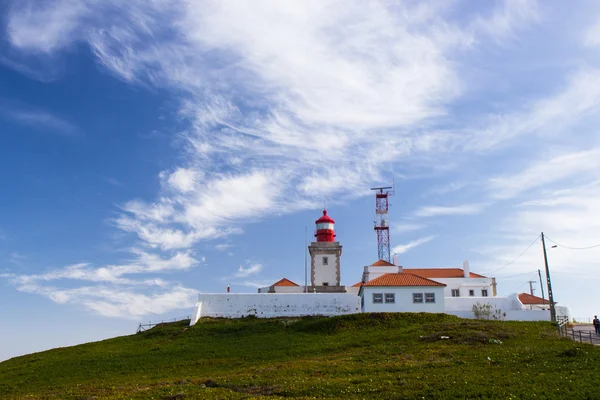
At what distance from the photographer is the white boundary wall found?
47688 millimetres

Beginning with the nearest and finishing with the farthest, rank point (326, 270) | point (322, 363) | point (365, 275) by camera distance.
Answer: point (322, 363) → point (365, 275) → point (326, 270)

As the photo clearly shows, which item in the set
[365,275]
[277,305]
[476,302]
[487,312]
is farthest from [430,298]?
[365,275]

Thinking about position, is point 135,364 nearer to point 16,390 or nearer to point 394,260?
point 16,390

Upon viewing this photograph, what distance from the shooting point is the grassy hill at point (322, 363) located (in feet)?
65.3

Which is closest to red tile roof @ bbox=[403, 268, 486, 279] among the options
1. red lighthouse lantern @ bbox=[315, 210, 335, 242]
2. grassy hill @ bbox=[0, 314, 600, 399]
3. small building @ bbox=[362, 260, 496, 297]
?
small building @ bbox=[362, 260, 496, 297]

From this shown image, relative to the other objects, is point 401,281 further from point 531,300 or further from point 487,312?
point 531,300

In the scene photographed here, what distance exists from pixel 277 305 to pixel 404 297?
11.2 metres

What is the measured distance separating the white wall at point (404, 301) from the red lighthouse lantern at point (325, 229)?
15176 mm

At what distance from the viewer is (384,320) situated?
132ft

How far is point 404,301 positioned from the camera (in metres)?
44.2

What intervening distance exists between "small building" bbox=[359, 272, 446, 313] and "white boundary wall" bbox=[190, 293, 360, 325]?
3299 millimetres

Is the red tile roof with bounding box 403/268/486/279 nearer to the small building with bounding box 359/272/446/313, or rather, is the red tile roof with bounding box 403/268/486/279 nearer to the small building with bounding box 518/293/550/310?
the small building with bounding box 518/293/550/310

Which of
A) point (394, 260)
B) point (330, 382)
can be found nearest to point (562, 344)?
point (330, 382)

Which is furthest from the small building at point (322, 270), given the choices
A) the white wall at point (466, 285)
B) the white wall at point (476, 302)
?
the white wall at point (476, 302)
